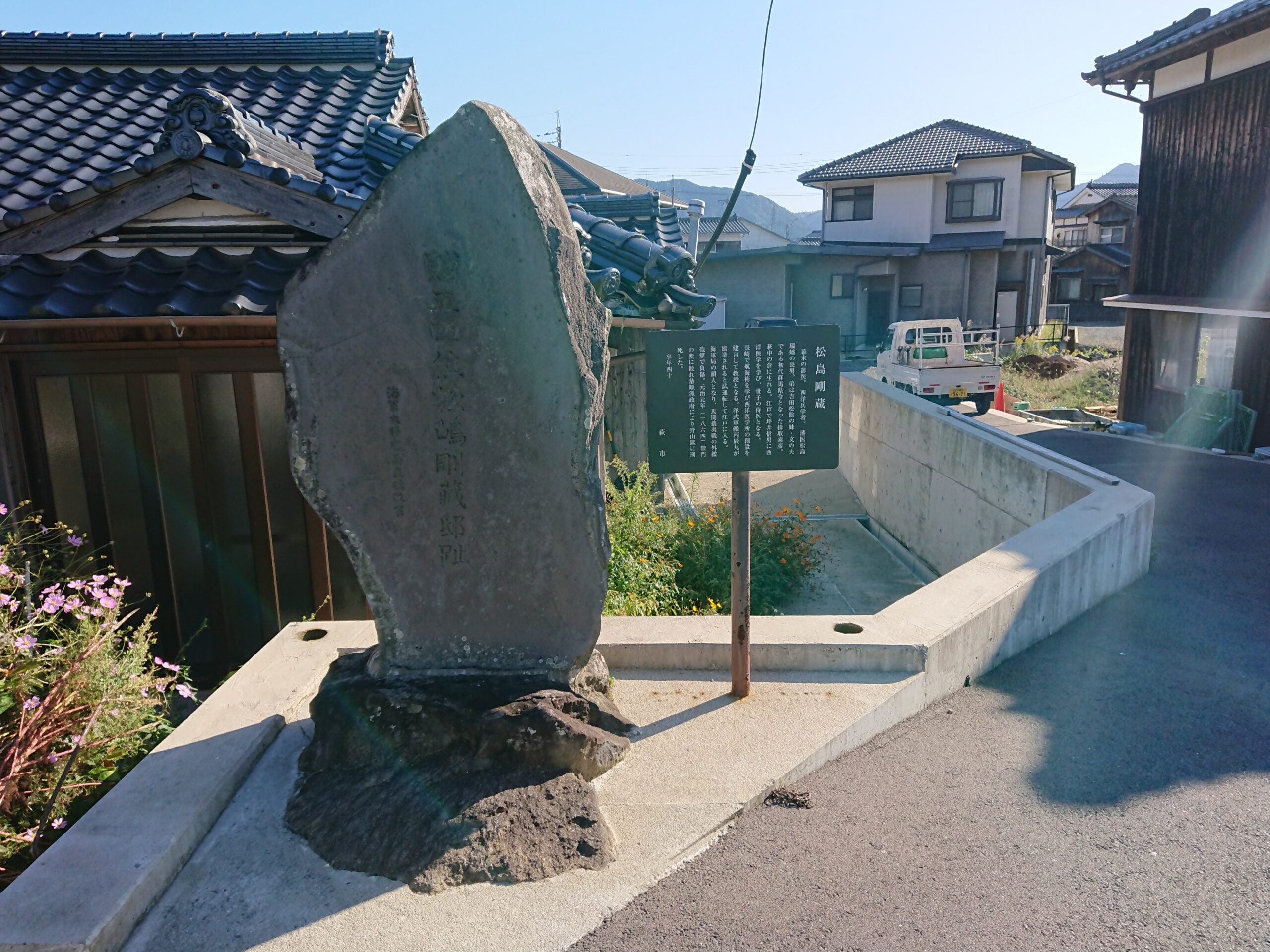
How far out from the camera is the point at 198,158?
15.8ft

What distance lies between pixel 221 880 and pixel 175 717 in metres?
2.44

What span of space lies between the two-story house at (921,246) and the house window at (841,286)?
0.04 metres

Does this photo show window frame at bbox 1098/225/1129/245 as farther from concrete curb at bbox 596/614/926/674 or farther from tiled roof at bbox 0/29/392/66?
concrete curb at bbox 596/614/926/674

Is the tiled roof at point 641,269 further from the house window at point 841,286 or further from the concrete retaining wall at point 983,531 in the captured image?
the house window at point 841,286

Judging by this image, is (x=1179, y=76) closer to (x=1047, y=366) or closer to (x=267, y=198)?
(x=1047, y=366)

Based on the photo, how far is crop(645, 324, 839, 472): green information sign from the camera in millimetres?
4277

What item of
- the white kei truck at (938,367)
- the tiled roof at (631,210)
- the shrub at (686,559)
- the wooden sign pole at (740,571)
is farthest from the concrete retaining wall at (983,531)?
the white kei truck at (938,367)

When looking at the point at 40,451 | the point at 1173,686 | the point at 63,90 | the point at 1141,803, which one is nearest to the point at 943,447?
the point at 1173,686

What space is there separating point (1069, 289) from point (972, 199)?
10811mm

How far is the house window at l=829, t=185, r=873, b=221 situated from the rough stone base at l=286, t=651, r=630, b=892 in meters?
33.7

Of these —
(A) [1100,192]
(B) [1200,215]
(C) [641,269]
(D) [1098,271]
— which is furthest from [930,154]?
(C) [641,269]

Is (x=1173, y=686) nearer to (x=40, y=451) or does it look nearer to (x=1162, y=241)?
(x=40, y=451)

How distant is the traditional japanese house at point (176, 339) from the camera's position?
4824mm

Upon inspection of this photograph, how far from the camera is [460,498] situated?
373 centimetres
